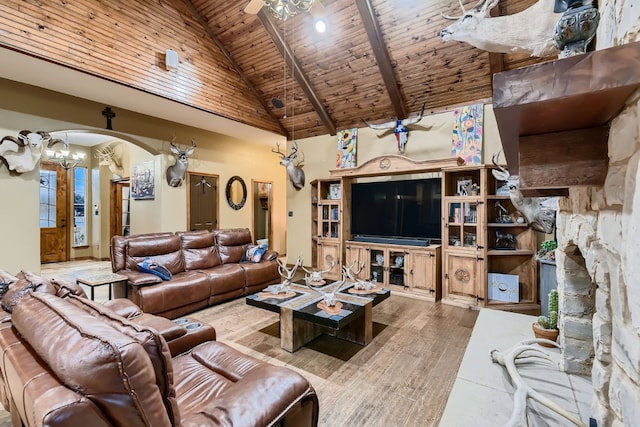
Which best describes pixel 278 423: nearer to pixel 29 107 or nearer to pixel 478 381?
pixel 478 381

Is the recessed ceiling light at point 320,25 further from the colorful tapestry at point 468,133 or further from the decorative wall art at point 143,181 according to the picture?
the decorative wall art at point 143,181

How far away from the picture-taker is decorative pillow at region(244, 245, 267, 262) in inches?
197

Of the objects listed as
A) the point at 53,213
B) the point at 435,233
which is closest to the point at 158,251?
the point at 435,233

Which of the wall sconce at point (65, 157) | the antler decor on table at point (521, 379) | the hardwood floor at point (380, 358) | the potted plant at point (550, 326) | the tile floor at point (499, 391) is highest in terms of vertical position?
the wall sconce at point (65, 157)

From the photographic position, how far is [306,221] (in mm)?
6672

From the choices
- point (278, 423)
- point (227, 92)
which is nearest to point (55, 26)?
point (227, 92)

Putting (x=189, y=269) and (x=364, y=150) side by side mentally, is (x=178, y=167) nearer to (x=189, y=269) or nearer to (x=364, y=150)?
(x=189, y=269)

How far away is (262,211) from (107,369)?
315 inches

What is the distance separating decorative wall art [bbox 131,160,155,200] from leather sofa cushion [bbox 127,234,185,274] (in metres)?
2.20

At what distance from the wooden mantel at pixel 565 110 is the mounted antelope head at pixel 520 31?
764mm

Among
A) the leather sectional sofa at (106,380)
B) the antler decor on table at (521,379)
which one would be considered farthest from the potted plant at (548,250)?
the leather sectional sofa at (106,380)

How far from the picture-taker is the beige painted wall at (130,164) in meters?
4.13

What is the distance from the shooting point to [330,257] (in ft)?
18.9

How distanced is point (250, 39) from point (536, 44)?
471cm
